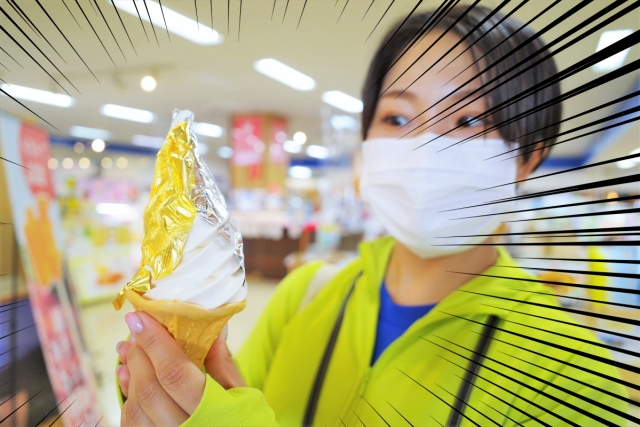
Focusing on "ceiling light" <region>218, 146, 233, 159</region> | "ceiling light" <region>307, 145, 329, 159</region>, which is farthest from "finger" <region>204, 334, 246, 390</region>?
"ceiling light" <region>307, 145, 329, 159</region>

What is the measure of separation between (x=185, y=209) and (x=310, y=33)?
0.68ft

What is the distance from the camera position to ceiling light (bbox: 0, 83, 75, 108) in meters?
0.33

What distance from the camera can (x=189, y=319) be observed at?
368mm

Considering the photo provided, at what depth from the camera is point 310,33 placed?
40cm

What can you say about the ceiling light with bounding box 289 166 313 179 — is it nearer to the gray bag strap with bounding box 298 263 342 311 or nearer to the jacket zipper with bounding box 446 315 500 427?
the gray bag strap with bounding box 298 263 342 311

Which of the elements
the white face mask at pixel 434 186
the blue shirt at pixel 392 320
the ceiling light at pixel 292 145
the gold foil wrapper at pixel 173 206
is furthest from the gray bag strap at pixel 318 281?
the ceiling light at pixel 292 145

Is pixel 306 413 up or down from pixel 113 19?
Answer: down

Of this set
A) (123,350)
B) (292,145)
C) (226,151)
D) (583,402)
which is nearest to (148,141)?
(123,350)

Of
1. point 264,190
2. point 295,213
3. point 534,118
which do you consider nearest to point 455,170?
point 534,118

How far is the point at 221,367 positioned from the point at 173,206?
0.18 meters

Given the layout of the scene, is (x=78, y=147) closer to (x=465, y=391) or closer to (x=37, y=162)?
(x=37, y=162)

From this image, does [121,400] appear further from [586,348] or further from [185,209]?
[586,348]

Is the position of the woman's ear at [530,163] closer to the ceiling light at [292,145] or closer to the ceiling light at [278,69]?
the ceiling light at [278,69]

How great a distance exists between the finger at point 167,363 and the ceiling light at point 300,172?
1095cm
